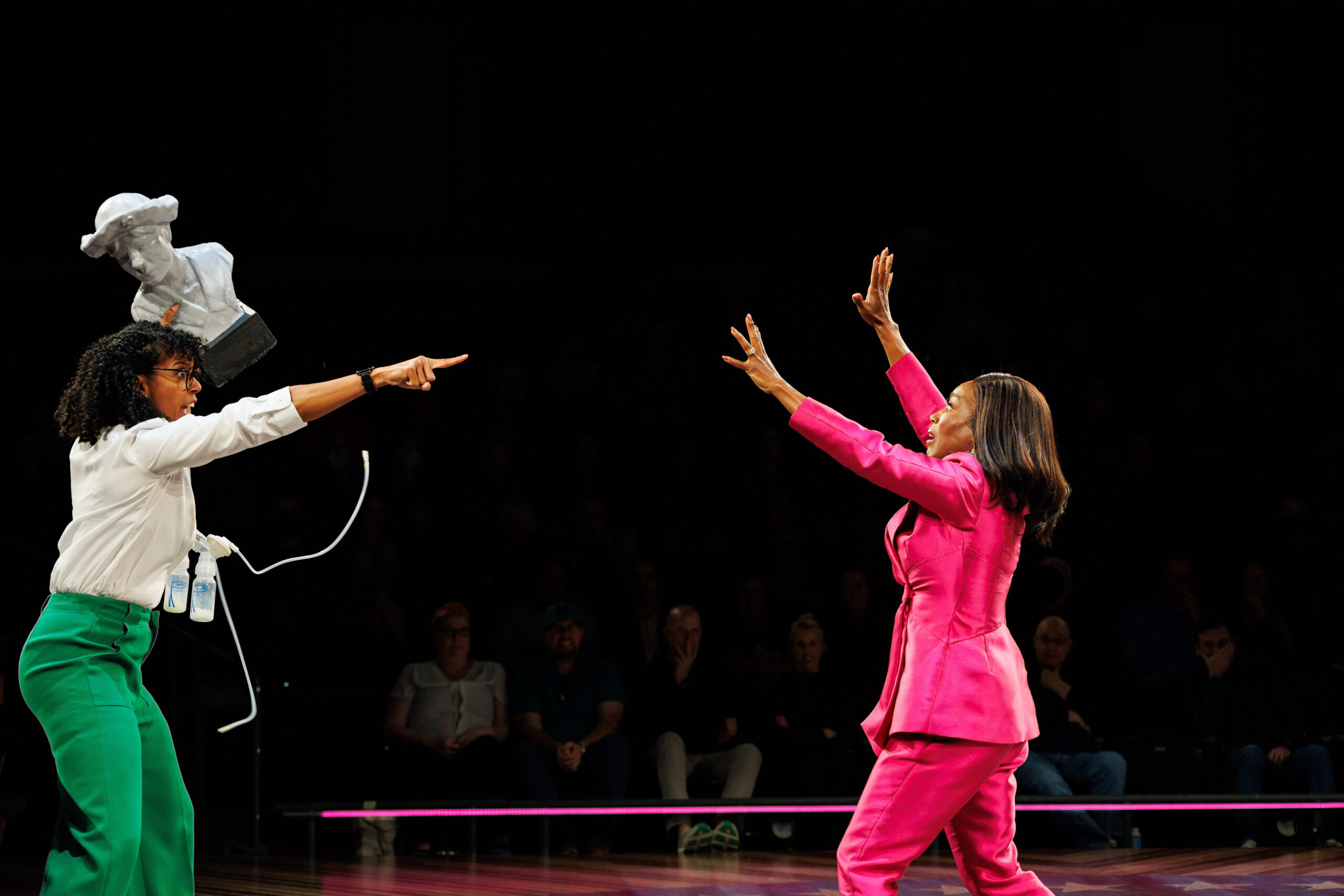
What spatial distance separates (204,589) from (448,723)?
2.71 meters

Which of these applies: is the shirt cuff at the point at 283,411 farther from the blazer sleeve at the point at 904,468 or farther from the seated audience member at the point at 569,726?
the seated audience member at the point at 569,726

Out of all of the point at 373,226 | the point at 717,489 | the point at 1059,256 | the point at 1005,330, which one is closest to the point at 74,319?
the point at 373,226

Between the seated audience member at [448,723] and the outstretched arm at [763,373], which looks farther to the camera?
the seated audience member at [448,723]

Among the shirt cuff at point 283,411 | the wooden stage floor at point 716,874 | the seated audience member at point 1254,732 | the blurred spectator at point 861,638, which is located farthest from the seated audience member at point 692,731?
the shirt cuff at point 283,411

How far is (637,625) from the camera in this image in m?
5.84

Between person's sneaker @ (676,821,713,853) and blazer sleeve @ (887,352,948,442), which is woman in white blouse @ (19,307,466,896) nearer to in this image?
blazer sleeve @ (887,352,948,442)

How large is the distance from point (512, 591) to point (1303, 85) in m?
5.04

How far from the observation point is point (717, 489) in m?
6.53

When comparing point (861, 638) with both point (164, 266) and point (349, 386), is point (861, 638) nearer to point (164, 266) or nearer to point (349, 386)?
point (164, 266)

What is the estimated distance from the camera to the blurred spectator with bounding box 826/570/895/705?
5.77 meters

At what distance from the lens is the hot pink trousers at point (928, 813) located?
239 cm

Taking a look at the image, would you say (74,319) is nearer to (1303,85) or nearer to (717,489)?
(717,489)

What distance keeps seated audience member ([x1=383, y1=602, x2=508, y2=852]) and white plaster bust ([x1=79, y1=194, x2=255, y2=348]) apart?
264 cm

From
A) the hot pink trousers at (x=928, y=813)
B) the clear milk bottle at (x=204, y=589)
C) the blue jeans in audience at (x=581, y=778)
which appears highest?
the clear milk bottle at (x=204, y=589)
